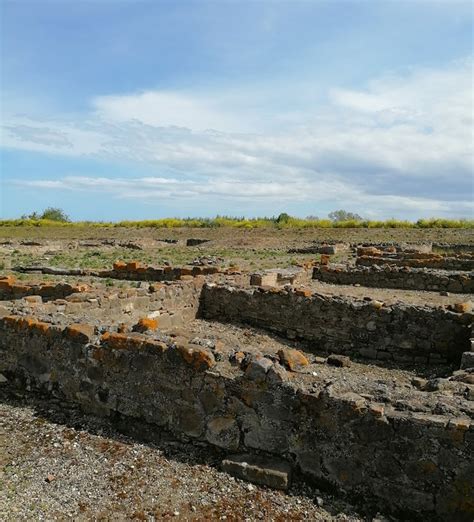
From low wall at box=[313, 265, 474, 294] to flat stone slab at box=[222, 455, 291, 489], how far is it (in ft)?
39.4

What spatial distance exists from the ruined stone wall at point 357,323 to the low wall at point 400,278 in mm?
6357

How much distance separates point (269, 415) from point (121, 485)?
1.45m

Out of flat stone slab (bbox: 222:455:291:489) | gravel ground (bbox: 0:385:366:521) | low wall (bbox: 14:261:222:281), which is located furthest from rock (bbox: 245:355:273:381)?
low wall (bbox: 14:261:222:281)

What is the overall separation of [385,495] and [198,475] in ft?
5.37

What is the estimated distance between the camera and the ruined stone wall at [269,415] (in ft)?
12.2

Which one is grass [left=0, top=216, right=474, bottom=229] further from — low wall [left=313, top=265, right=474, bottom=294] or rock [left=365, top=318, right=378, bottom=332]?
rock [left=365, top=318, right=378, bottom=332]

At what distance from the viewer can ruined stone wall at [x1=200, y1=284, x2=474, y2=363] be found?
8438mm

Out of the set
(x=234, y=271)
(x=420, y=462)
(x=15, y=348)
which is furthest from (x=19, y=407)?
(x=234, y=271)

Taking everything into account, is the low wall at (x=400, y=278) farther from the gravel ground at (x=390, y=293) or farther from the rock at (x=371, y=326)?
the rock at (x=371, y=326)

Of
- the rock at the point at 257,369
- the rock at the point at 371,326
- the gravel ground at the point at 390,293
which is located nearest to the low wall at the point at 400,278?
the gravel ground at the point at 390,293

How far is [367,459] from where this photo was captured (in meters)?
3.94

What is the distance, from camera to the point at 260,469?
13.9 feet

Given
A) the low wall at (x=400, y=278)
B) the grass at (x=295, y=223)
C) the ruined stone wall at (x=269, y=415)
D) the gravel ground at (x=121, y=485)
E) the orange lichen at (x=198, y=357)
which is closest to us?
the ruined stone wall at (x=269, y=415)

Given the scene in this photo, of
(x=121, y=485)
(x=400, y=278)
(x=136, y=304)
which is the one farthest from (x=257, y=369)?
(x=400, y=278)
